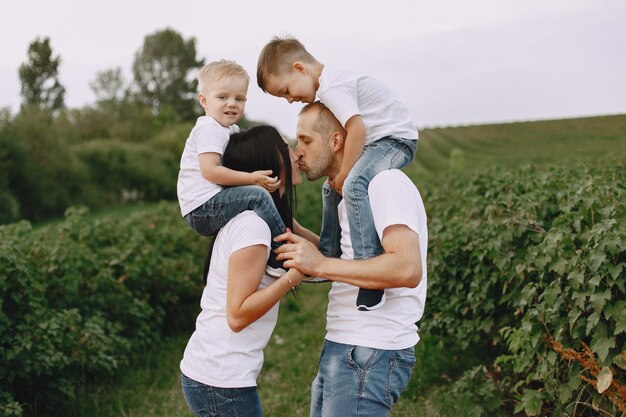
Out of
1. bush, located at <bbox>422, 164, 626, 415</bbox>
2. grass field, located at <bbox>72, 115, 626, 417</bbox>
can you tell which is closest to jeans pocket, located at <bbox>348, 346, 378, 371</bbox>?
bush, located at <bbox>422, 164, 626, 415</bbox>

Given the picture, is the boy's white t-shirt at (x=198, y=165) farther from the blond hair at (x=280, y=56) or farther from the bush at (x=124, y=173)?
the bush at (x=124, y=173)

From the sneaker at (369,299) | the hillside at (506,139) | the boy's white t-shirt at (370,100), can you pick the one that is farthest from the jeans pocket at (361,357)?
the hillside at (506,139)

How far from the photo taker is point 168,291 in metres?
7.43

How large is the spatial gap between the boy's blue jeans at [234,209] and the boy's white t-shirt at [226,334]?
61 millimetres

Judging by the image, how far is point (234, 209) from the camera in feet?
9.34

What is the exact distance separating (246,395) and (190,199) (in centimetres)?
96

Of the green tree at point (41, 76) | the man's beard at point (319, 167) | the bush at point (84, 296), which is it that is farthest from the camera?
the green tree at point (41, 76)

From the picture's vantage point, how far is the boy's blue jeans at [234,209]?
2764 millimetres

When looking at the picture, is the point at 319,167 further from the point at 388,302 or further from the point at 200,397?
the point at 200,397

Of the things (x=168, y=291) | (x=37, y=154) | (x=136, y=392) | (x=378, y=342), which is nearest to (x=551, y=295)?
(x=378, y=342)

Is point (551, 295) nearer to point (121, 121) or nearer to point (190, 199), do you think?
point (190, 199)

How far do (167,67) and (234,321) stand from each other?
67.2 m

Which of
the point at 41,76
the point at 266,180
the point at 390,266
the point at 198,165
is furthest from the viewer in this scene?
the point at 41,76

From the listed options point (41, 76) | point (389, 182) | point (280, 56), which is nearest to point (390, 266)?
point (389, 182)
